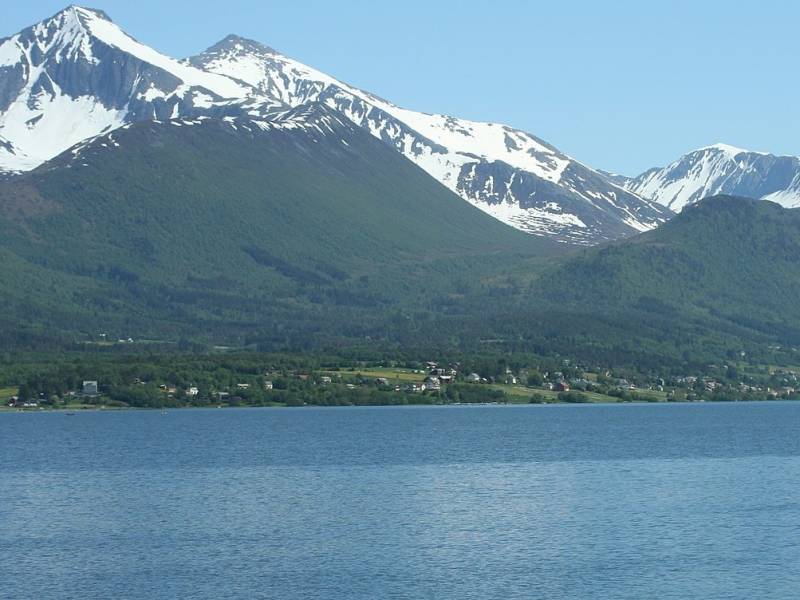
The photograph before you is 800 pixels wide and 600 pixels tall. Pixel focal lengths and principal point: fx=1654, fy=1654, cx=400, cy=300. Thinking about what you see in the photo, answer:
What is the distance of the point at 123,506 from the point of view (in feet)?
372

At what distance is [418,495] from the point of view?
11819 cm

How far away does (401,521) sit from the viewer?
340ft

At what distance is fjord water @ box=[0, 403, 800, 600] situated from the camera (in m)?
82.8

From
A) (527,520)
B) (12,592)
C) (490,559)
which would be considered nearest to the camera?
(12,592)

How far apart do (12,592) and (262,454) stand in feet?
250

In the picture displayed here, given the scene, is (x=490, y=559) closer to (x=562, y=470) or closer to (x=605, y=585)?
(x=605, y=585)

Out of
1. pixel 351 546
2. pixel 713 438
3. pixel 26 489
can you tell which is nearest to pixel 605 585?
pixel 351 546

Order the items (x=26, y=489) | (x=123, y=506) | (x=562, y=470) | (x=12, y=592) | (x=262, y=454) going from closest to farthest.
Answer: (x=12, y=592)
(x=123, y=506)
(x=26, y=489)
(x=562, y=470)
(x=262, y=454)

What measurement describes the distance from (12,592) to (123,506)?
107ft

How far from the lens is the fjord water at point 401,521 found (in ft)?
271

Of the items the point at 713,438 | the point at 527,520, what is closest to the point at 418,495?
the point at 527,520

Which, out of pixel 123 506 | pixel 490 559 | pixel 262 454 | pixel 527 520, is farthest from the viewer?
pixel 262 454

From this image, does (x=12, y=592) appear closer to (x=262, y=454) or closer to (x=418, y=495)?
(x=418, y=495)

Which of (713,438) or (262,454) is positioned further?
(713,438)
